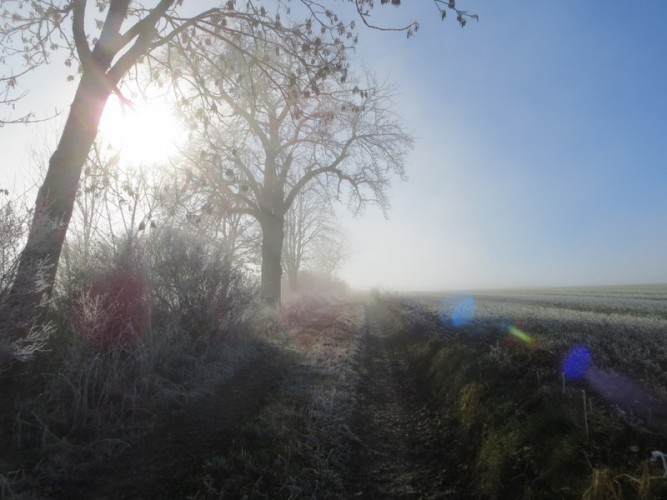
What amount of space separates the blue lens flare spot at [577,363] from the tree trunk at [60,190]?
20.6 ft

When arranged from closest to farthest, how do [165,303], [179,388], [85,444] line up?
[85,444] < [179,388] < [165,303]

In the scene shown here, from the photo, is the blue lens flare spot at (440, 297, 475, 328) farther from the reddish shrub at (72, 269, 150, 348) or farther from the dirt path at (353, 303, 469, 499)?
the reddish shrub at (72, 269, 150, 348)

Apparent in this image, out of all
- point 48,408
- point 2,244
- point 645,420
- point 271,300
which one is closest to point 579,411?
point 645,420

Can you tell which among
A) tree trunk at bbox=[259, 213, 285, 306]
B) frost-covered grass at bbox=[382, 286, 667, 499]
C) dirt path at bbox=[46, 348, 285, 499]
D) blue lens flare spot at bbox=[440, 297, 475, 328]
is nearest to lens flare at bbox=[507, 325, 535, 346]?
frost-covered grass at bbox=[382, 286, 667, 499]

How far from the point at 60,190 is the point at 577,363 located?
24.6 feet

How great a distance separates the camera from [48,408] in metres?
4.75

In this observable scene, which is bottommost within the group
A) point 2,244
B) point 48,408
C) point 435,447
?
point 435,447

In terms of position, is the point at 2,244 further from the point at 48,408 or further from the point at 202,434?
the point at 202,434

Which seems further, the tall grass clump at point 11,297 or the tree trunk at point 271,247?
the tree trunk at point 271,247

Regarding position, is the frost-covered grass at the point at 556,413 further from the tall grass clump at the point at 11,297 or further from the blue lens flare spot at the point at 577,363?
the tall grass clump at the point at 11,297

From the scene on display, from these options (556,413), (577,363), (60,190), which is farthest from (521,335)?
(60,190)

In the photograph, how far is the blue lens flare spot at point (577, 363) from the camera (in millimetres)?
5000

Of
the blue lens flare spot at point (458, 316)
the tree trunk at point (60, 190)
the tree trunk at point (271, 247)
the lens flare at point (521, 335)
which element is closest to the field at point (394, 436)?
the lens flare at point (521, 335)

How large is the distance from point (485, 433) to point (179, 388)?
4.18 m
